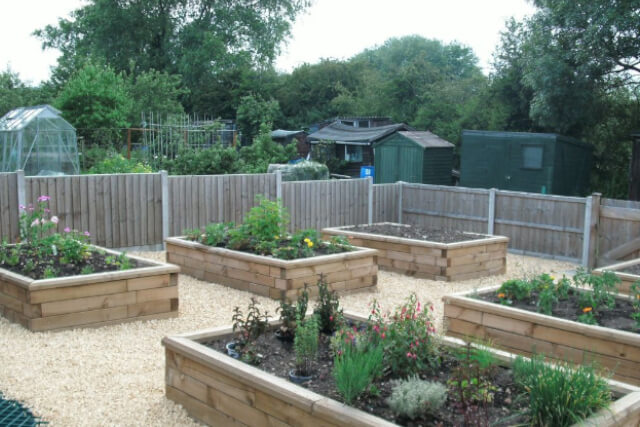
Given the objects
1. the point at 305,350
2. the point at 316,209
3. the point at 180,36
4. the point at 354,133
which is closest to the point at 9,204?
the point at 316,209

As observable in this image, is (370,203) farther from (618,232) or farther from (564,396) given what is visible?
(564,396)

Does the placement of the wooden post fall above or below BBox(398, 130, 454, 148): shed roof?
below

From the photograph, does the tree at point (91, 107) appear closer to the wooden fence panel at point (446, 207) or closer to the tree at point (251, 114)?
the tree at point (251, 114)

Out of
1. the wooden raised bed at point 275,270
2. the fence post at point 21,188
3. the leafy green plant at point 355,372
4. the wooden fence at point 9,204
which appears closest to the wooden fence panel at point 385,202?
the wooden raised bed at point 275,270

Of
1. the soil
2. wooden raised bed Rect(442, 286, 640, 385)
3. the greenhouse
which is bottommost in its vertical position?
wooden raised bed Rect(442, 286, 640, 385)

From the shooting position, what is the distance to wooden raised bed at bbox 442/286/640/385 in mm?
5422

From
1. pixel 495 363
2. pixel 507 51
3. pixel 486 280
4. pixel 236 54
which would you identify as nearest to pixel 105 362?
pixel 495 363

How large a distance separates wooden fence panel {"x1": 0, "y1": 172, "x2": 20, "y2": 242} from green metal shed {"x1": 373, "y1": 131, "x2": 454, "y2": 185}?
580 inches

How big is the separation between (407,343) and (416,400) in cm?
73

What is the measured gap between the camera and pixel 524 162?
62.6 ft

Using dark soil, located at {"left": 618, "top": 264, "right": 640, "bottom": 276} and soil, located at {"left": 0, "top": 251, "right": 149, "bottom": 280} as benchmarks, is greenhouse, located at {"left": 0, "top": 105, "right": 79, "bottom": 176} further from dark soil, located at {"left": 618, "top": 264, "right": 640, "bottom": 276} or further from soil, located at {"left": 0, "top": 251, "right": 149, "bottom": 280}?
dark soil, located at {"left": 618, "top": 264, "right": 640, "bottom": 276}

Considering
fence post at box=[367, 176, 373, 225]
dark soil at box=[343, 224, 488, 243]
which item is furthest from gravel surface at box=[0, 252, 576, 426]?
fence post at box=[367, 176, 373, 225]

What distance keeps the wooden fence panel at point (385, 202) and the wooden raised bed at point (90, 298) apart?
297 inches

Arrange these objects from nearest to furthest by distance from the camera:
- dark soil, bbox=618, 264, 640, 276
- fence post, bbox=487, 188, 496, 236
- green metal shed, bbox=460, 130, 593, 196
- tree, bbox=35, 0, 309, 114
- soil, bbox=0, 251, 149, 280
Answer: soil, bbox=0, 251, 149, 280 → dark soil, bbox=618, 264, 640, 276 → fence post, bbox=487, 188, 496, 236 → green metal shed, bbox=460, 130, 593, 196 → tree, bbox=35, 0, 309, 114
